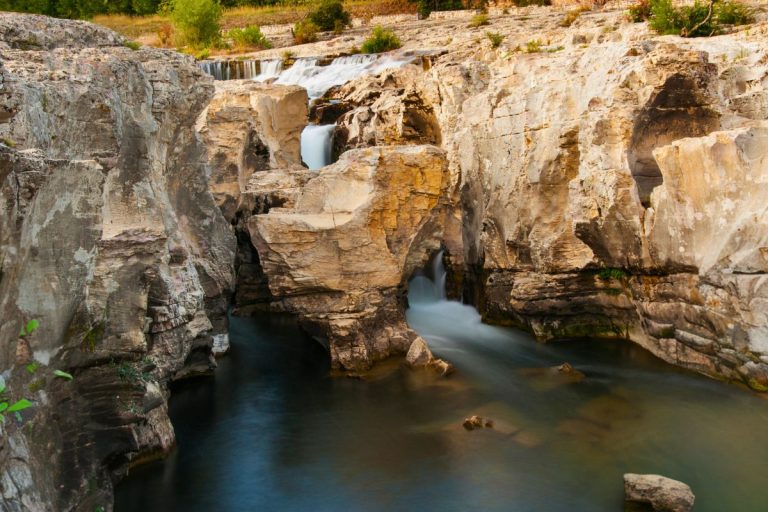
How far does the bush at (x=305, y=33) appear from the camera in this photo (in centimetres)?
3697

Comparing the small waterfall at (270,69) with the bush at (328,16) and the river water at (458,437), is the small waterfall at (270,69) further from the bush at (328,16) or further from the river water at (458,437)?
the river water at (458,437)

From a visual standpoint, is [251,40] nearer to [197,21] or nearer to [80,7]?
[197,21]

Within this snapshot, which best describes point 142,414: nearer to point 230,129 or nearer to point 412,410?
point 412,410

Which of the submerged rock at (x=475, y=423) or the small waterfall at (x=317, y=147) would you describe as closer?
the submerged rock at (x=475, y=423)

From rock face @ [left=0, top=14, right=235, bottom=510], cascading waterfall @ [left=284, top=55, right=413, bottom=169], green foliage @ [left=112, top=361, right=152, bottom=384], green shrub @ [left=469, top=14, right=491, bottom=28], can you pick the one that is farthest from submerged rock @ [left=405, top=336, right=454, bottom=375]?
green shrub @ [left=469, top=14, right=491, bottom=28]

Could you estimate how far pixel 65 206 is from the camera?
583cm

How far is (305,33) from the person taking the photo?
37312mm

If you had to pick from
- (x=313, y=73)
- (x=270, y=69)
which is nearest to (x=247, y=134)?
(x=313, y=73)

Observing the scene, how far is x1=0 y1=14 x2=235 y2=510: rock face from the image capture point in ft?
17.8

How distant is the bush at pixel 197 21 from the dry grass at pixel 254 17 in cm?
467

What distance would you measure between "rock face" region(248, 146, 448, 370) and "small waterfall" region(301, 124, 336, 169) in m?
8.63

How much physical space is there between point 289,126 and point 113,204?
12130mm

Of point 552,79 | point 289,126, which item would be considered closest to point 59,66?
point 552,79

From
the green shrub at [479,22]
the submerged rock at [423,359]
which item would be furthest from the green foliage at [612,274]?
the green shrub at [479,22]
